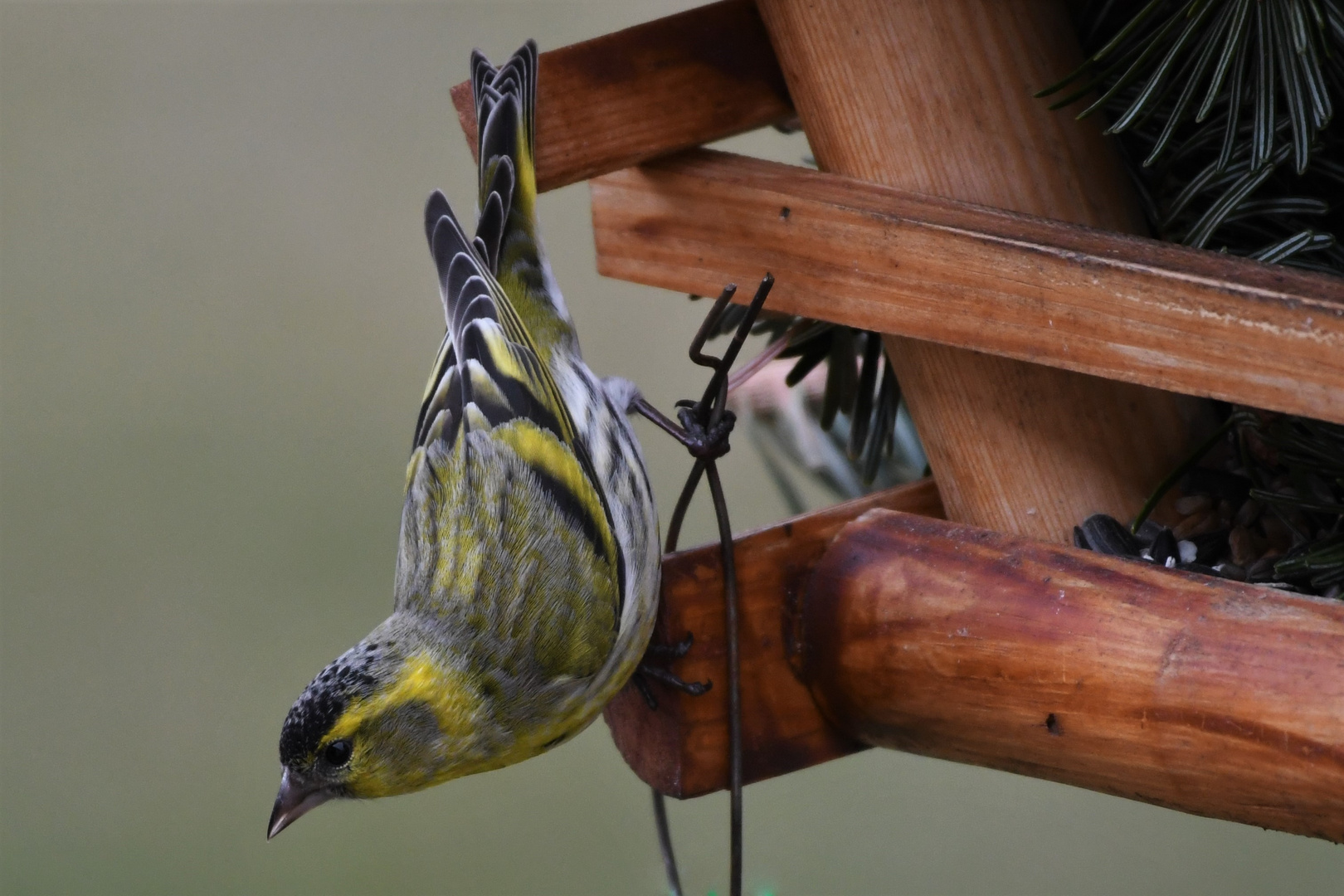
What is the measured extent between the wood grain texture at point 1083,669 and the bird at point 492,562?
17 cm

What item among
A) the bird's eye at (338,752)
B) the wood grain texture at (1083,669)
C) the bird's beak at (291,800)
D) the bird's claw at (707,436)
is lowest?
the wood grain texture at (1083,669)

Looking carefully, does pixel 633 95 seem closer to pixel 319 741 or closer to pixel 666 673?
pixel 666 673

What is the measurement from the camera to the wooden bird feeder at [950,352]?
2.99 ft

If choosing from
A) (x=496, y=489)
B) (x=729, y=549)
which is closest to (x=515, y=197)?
(x=496, y=489)

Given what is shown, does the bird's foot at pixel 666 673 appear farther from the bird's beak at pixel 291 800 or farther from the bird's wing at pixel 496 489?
the bird's beak at pixel 291 800

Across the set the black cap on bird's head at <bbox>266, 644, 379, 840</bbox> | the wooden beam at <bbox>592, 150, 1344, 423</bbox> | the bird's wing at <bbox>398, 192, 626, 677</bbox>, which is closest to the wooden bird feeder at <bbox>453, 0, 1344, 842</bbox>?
the wooden beam at <bbox>592, 150, 1344, 423</bbox>

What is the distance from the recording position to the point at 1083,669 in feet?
3.02

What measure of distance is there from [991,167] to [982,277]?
15cm

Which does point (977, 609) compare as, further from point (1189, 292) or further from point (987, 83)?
point (987, 83)

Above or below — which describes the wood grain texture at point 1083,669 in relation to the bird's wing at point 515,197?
below

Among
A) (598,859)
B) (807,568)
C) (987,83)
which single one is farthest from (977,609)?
(598,859)

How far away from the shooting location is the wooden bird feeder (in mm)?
912

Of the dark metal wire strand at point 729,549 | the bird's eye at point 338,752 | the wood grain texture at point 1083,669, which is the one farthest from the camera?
the bird's eye at point 338,752

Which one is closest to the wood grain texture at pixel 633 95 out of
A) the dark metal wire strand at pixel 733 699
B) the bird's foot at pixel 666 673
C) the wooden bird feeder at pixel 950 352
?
the wooden bird feeder at pixel 950 352
